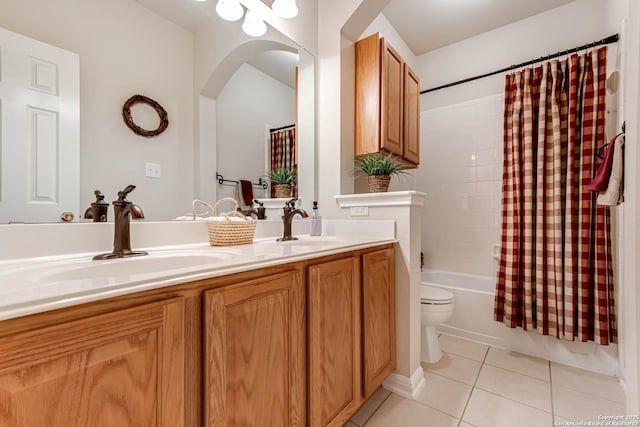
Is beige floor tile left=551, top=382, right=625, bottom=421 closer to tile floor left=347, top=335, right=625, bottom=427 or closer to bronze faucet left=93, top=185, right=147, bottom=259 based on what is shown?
tile floor left=347, top=335, right=625, bottom=427

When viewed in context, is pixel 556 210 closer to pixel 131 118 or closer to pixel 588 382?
pixel 588 382

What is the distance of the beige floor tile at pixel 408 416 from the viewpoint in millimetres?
1391

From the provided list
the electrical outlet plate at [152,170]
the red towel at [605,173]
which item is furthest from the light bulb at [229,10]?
the red towel at [605,173]

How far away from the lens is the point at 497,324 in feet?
7.34

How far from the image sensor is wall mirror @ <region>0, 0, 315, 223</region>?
966 mm

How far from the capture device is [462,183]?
2832 mm

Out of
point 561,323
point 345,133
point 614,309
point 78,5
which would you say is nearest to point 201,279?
point 78,5

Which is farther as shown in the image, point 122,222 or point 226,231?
point 226,231

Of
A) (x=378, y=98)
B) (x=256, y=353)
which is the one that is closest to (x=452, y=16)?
(x=378, y=98)

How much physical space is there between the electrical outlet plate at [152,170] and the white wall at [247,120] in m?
0.31

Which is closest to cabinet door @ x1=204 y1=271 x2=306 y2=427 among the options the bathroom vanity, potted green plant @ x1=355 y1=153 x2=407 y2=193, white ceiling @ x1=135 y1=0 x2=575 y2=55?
the bathroom vanity

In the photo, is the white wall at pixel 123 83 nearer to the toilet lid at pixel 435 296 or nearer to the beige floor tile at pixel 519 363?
the toilet lid at pixel 435 296

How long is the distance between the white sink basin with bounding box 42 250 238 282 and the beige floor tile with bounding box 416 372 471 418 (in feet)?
4.46

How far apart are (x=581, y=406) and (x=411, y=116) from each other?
82.3 inches
